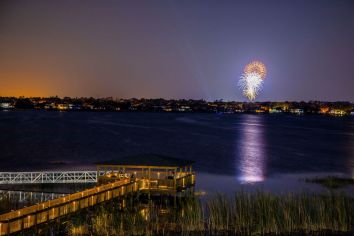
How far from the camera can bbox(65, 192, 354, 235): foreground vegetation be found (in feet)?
71.1

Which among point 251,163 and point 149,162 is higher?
point 149,162

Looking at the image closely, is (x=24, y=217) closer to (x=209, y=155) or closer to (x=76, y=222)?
(x=76, y=222)

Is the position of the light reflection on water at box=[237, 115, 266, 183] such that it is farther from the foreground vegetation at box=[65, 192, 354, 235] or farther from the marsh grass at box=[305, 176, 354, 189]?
the foreground vegetation at box=[65, 192, 354, 235]

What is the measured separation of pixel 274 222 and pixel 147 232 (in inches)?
214

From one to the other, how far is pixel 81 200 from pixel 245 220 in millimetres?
7445

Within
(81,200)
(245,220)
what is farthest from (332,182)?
(81,200)

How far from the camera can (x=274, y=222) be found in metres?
21.6

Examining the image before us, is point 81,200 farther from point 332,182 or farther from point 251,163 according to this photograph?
point 251,163

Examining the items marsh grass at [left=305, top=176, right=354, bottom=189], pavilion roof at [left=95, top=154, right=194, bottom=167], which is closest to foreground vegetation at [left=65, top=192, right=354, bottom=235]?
Answer: pavilion roof at [left=95, top=154, right=194, bottom=167]

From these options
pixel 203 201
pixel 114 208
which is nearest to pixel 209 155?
pixel 203 201

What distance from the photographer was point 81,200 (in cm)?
2281

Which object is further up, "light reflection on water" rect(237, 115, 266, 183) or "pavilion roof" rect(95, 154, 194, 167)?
"pavilion roof" rect(95, 154, 194, 167)

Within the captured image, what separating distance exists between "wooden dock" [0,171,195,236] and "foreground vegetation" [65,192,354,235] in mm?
622

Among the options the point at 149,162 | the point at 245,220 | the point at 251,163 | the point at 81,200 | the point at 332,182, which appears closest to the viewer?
the point at 245,220
